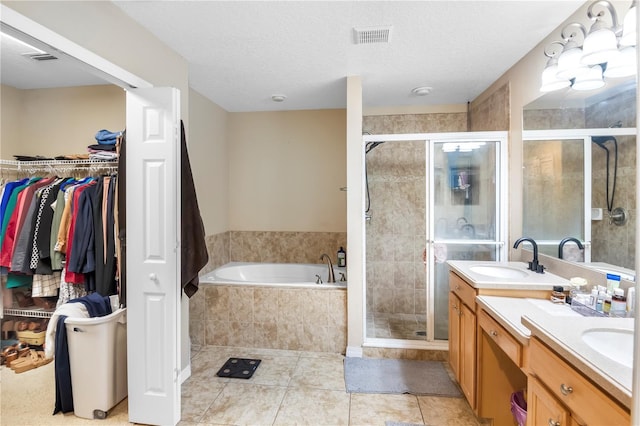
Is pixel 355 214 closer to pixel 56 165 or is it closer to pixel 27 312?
pixel 56 165

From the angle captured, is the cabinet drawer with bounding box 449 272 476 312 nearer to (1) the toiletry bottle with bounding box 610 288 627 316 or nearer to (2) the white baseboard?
(1) the toiletry bottle with bounding box 610 288 627 316

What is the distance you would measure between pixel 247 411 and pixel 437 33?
285cm

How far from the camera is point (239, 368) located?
2.42 meters

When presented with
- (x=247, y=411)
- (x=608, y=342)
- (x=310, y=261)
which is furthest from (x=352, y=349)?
(x=608, y=342)

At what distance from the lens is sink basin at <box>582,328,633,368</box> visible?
1.06 meters

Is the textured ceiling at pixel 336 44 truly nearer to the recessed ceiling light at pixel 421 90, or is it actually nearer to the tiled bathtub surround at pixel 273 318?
the recessed ceiling light at pixel 421 90

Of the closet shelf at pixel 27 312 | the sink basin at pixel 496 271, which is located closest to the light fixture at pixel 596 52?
the sink basin at pixel 496 271

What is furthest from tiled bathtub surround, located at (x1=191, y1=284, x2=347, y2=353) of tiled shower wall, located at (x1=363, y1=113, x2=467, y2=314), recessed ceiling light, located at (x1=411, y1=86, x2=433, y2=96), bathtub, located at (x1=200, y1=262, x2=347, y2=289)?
recessed ceiling light, located at (x1=411, y1=86, x2=433, y2=96)

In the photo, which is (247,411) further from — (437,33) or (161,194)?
(437,33)

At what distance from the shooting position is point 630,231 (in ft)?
4.44


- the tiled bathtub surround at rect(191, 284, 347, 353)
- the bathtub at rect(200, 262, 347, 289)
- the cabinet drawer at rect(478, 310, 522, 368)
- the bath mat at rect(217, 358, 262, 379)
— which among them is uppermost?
the cabinet drawer at rect(478, 310, 522, 368)

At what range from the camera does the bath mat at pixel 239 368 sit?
2328 mm

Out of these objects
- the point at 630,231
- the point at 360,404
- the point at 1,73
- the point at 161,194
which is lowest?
the point at 360,404

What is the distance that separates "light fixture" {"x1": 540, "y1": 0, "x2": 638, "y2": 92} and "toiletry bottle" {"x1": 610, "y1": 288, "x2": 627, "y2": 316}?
1027mm
